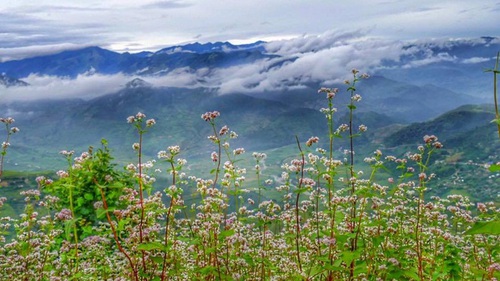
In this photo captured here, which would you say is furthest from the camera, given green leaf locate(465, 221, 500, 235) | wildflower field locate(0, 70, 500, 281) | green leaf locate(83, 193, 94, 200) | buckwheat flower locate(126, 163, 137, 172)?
green leaf locate(83, 193, 94, 200)

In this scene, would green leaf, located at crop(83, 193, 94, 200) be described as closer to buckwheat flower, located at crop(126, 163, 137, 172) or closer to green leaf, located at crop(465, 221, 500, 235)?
buckwheat flower, located at crop(126, 163, 137, 172)

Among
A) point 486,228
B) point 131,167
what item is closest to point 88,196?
point 131,167

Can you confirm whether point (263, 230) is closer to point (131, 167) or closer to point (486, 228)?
point (131, 167)

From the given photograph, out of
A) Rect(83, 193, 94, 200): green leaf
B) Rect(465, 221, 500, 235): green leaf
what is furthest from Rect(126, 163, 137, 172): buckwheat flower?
Rect(465, 221, 500, 235): green leaf

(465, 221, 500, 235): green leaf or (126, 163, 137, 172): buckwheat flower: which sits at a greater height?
(465, 221, 500, 235): green leaf

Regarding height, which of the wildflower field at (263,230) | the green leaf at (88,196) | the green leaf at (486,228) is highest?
the green leaf at (486,228)

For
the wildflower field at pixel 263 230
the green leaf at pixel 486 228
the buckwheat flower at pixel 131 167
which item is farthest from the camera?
the buckwheat flower at pixel 131 167

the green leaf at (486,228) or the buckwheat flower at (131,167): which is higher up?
the green leaf at (486,228)

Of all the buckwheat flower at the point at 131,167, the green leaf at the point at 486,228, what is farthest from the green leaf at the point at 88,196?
the green leaf at the point at 486,228

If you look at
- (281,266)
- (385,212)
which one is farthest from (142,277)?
(385,212)

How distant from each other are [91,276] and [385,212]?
6816 mm

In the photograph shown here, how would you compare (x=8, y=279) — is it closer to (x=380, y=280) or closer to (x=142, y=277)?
(x=142, y=277)

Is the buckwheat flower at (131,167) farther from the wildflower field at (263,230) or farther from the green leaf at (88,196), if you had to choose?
the green leaf at (88,196)

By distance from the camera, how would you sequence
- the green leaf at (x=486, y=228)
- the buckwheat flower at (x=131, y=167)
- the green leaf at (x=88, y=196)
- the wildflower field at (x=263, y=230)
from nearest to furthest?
the green leaf at (x=486, y=228) → the wildflower field at (x=263, y=230) → the buckwheat flower at (x=131, y=167) → the green leaf at (x=88, y=196)
